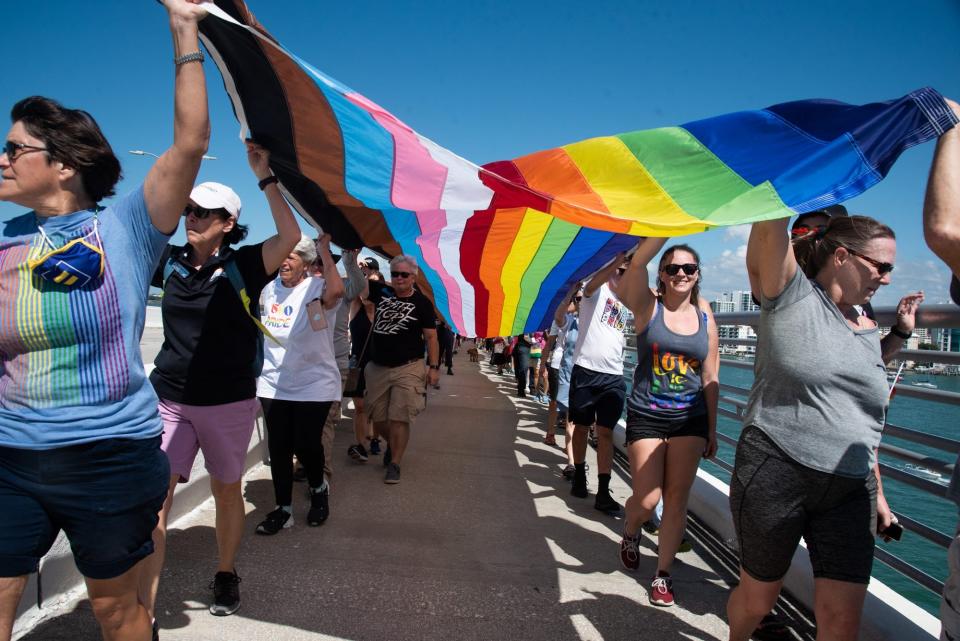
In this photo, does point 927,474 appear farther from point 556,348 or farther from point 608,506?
point 556,348

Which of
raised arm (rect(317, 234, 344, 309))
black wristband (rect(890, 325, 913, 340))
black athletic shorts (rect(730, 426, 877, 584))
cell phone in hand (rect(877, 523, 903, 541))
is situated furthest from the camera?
raised arm (rect(317, 234, 344, 309))

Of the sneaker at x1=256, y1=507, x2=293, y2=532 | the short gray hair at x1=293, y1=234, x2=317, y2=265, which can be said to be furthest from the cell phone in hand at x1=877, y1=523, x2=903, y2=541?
the short gray hair at x1=293, y1=234, x2=317, y2=265

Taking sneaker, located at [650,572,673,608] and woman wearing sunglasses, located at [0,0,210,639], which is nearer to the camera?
woman wearing sunglasses, located at [0,0,210,639]

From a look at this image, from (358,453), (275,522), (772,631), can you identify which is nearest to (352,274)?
(275,522)

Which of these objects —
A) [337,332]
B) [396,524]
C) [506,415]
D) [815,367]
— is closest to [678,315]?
[815,367]

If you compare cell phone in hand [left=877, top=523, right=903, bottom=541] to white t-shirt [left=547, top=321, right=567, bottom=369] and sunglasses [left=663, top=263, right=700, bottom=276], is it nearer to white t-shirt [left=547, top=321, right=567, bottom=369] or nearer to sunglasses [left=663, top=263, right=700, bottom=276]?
sunglasses [left=663, top=263, right=700, bottom=276]

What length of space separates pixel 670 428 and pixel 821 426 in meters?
1.33

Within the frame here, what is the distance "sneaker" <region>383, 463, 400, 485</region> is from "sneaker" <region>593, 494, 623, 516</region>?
1.79 m

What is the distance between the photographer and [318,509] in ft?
14.0

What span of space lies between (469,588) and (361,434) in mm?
3204

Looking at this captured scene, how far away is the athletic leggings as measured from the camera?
4129 millimetres

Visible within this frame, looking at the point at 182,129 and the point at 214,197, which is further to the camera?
the point at 214,197

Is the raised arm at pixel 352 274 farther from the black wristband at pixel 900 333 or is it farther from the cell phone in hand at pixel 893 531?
the cell phone in hand at pixel 893 531

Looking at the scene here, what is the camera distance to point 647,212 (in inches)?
106
